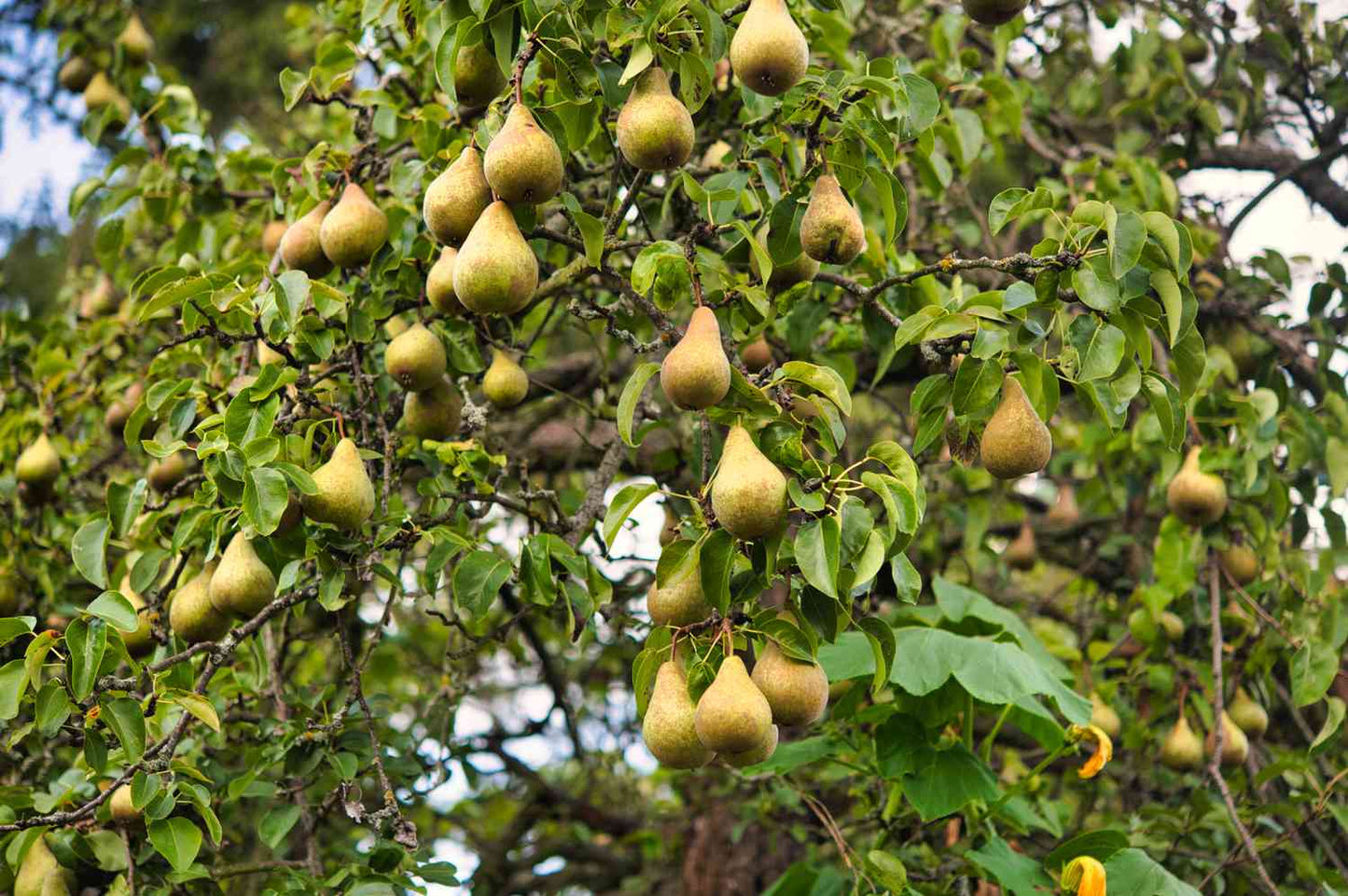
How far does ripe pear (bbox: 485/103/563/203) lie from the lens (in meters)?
1.52

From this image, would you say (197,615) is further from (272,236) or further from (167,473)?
(272,236)

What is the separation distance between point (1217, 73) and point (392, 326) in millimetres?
2176

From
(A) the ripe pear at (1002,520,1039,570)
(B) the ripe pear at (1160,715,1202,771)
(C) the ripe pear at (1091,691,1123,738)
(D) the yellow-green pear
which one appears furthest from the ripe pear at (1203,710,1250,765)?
(D) the yellow-green pear

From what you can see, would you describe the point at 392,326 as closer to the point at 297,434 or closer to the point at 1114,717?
the point at 297,434

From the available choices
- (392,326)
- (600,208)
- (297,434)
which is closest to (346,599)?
(297,434)

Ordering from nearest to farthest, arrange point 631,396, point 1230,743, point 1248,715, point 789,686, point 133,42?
point 789,686, point 631,396, point 1230,743, point 1248,715, point 133,42

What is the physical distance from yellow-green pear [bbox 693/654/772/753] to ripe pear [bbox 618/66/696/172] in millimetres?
634

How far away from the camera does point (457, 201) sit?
1621 mm

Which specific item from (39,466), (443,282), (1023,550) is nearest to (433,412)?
(443,282)

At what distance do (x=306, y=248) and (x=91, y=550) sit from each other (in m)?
0.55

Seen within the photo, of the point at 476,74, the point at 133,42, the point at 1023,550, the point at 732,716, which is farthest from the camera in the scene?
the point at 1023,550

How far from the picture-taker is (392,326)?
2223mm

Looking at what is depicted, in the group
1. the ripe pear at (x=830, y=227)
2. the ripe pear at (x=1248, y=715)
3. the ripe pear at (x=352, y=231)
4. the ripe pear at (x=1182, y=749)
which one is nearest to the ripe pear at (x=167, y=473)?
the ripe pear at (x=352, y=231)

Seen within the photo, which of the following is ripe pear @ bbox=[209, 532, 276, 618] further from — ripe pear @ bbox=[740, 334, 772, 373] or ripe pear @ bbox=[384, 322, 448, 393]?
ripe pear @ bbox=[740, 334, 772, 373]
